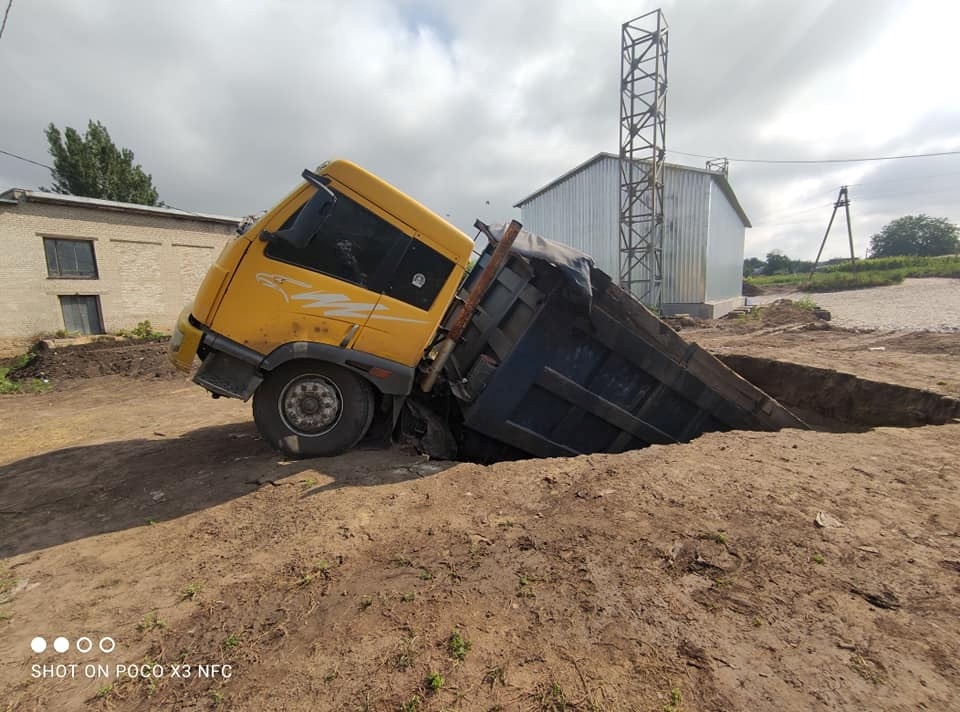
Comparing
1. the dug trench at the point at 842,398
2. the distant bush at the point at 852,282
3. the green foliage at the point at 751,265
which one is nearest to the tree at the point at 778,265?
the green foliage at the point at 751,265

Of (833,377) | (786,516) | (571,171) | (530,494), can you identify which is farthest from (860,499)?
(571,171)

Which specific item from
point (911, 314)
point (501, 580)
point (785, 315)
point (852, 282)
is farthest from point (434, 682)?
point (852, 282)

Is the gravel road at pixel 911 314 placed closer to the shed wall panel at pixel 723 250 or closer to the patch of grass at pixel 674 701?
the shed wall panel at pixel 723 250

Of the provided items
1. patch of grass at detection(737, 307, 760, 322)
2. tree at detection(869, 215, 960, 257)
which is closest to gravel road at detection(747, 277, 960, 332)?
patch of grass at detection(737, 307, 760, 322)

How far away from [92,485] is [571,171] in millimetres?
23321

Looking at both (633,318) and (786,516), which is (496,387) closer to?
(633,318)

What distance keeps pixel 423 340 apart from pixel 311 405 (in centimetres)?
122

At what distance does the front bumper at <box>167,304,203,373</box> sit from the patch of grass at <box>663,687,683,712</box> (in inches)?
155

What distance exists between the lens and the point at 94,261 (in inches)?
605

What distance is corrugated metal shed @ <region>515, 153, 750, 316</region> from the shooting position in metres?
20.1

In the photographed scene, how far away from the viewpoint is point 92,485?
388cm

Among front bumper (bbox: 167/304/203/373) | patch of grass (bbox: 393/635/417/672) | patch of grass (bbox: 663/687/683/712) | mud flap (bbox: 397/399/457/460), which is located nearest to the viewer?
patch of grass (bbox: 663/687/683/712)

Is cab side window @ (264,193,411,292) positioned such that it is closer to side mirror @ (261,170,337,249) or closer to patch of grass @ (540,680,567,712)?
side mirror @ (261,170,337,249)

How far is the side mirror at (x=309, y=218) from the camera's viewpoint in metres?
3.50
